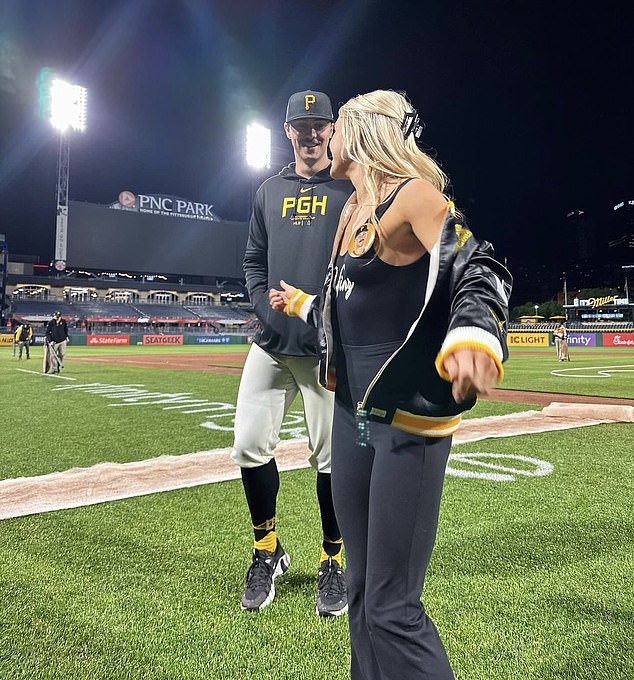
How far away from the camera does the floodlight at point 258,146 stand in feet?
214

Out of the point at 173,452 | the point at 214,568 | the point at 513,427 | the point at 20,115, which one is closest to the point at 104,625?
the point at 214,568

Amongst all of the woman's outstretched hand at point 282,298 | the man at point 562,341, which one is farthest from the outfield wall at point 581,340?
the woman's outstretched hand at point 282,298

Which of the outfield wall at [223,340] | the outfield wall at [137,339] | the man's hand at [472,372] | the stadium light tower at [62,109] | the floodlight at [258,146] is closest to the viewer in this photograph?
the man's hand at [472,372]

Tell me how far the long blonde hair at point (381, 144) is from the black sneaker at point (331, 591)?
1.77 m

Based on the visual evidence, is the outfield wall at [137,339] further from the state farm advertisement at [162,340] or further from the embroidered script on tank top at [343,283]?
the embroidered script on tank top at [343,283]

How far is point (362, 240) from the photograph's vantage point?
1.61 meters

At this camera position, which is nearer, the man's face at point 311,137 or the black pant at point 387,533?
the black pant at point 387,533

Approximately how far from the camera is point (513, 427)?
700cm

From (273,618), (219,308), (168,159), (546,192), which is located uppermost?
(168,159)

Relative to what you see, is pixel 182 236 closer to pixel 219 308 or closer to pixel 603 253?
pixel 219 308

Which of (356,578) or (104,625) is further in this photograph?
(104,625)

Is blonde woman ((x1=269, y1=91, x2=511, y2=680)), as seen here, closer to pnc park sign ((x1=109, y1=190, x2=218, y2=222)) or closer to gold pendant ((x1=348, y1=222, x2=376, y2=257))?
gold pendant ((x1=348, y1=222, x2=376, y2=257))

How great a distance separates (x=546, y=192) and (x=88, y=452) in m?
79.0

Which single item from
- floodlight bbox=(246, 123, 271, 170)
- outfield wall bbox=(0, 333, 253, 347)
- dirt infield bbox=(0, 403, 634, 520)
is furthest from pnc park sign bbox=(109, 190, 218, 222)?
dirt infield bbox=(0, 403, 634, 520)
